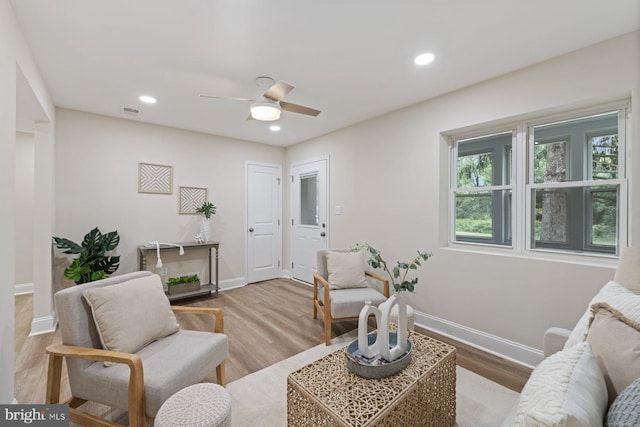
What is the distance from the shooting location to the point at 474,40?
2025 millimetres

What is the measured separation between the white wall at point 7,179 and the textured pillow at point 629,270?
356cm

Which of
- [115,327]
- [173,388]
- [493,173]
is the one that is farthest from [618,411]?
[493,173]

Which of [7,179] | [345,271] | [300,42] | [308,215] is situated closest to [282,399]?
[345,271]

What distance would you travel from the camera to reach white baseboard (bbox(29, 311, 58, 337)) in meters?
2.92

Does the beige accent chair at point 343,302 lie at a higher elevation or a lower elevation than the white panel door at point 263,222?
lower

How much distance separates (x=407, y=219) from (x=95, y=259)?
3.67m

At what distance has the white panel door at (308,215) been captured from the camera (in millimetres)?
4531

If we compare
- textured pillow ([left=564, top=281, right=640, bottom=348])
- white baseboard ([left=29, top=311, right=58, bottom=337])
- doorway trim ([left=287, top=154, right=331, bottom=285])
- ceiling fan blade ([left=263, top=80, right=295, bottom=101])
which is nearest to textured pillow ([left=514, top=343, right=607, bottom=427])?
textured pillow ([left=564, top=281, right=640, bottom=348])

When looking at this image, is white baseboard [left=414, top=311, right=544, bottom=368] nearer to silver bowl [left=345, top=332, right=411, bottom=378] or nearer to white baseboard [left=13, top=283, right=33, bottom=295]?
silver bowl [left=345, top=332, right=411, bottom=378]

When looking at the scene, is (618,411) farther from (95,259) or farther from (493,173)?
(95,259)

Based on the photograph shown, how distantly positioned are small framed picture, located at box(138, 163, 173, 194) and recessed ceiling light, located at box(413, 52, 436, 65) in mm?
3588

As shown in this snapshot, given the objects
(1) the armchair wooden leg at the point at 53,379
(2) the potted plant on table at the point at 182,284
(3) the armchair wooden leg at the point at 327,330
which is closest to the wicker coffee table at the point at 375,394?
(3) the armchair wooden leg at the point at 327,330

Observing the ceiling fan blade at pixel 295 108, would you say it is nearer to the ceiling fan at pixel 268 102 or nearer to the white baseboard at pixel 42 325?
the ceiling fan at pixel 268 102

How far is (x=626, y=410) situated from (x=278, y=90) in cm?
259
